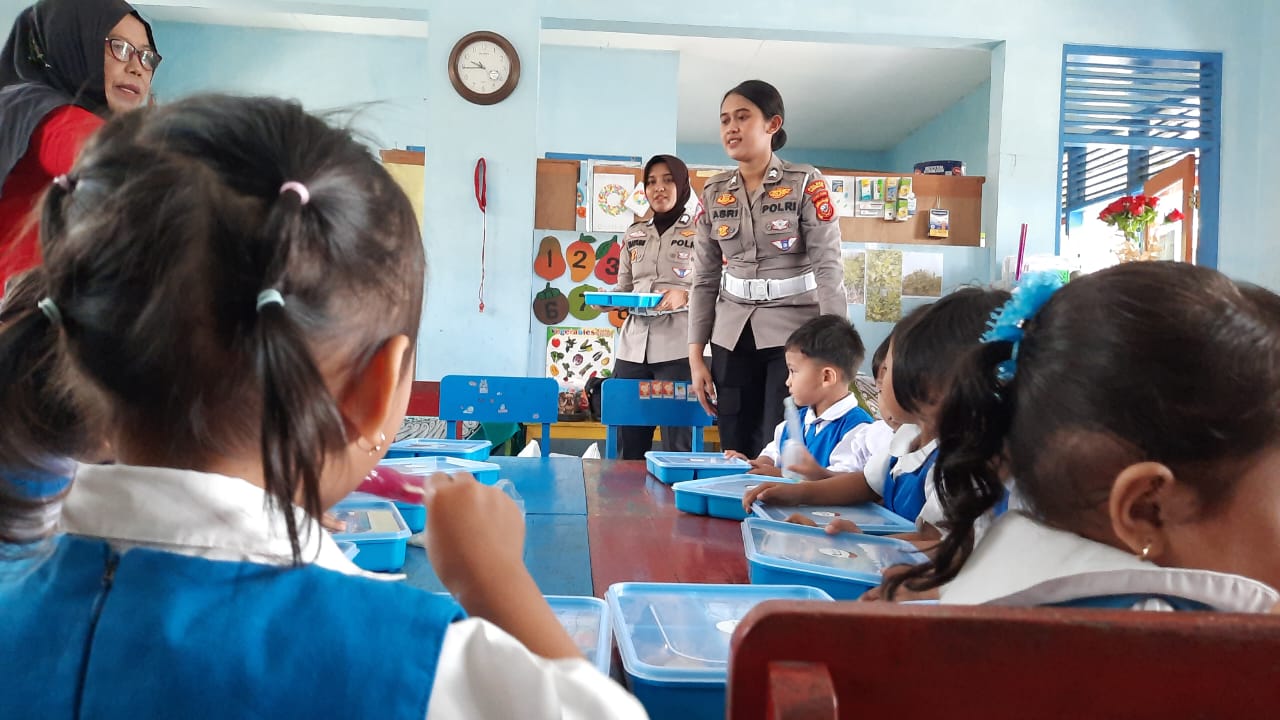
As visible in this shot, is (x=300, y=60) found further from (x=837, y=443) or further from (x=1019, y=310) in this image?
(x=1019, y=310)

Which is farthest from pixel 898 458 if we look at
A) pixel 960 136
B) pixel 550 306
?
pixel 960 136

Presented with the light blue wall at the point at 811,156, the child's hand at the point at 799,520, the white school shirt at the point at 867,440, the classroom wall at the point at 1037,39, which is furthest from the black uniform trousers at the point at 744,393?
the light blue wall at the point at 811,156

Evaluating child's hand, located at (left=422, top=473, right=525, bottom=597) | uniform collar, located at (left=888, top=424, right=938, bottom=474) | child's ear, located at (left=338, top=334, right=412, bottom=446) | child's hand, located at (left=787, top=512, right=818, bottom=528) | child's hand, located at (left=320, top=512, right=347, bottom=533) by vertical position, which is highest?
child's ear, located at (left=338, top=334, right=412, bottom=446)

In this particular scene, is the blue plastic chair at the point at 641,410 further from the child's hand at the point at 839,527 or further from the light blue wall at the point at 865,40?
the light blue wall at the point at 865,40

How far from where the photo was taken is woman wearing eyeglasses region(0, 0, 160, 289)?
1.21 meters

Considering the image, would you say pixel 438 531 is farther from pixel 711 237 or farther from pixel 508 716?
pixel 711 237

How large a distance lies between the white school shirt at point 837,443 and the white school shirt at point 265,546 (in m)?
1.30

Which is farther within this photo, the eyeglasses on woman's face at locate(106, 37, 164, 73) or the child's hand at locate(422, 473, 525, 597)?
the eyeglasses on woman's face at locate(106, 37, 164, 73)

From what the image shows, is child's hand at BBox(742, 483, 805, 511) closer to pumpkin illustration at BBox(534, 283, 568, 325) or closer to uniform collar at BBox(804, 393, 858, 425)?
uniform collar at BBox(804, 393, 858, 425)

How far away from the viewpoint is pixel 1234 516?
2.00 ft

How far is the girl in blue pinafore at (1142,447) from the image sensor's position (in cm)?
55

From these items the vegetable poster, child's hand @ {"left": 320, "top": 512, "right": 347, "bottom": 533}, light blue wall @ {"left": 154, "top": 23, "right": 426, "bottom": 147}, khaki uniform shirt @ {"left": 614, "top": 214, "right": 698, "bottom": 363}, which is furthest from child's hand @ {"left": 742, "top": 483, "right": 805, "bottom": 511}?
light blue wall @ {"left": 154, "top": 23, "right": 426, "bottom": 147}

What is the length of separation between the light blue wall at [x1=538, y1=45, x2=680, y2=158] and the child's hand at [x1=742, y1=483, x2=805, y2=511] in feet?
15.4

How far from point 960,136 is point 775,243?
5.48 metres
